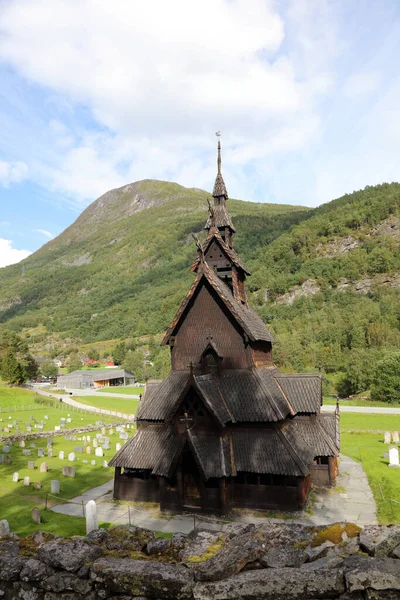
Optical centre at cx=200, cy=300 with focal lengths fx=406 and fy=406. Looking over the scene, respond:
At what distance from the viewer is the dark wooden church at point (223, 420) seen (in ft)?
54.2

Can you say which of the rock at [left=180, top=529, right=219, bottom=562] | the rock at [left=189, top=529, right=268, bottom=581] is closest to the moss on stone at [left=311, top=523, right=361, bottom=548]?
the rock at [left=189, top=529, right=268, bottom=581]

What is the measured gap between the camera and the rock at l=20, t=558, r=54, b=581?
17.9 ft

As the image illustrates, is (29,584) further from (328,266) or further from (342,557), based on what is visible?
(328,266)

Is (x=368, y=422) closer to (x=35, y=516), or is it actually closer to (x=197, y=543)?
(x=35, y=516)

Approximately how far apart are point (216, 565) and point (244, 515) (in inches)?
492

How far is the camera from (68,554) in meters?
5.55

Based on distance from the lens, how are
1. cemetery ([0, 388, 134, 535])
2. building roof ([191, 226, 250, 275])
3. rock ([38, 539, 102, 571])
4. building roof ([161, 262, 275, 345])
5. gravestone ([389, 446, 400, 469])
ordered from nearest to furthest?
rock ([38, 539, 102, 571]) → cemetery ([0, 388, 134, 535]) → building roof ([161, 262, 275, 345]) → building roof ([191, 226, 250, 275]) → gravestone ([389, 446, 400, 469])

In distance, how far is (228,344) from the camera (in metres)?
19.8

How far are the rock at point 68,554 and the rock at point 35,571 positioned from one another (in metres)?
0.07

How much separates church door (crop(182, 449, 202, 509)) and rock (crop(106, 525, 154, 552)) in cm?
1038

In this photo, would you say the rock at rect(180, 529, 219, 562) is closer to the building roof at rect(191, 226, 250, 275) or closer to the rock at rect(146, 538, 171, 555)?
the rock at rect(146, 538, 171, 555)

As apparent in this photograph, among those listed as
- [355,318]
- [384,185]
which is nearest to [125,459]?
[355,318]

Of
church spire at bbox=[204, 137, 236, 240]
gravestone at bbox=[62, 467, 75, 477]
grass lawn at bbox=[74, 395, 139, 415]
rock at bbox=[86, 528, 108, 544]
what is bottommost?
grass lawn at bbox=[74, 395, 139, 415]

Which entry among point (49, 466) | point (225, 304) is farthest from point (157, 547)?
point (49, 466)
